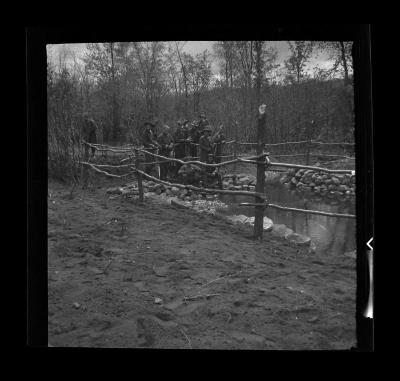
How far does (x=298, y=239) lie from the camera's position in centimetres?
301

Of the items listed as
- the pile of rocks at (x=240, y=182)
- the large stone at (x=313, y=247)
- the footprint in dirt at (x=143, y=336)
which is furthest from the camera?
the pile of rocks at (x=240, y=182)

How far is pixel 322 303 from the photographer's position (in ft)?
9.39

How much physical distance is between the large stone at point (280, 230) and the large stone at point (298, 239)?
0.09 ft

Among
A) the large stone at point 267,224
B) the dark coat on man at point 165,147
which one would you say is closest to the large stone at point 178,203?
the dark coat on man at point 165,147

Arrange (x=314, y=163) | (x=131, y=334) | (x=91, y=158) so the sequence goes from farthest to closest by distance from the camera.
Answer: (x=91, y=158) < (x=314, y=163) < (x=131, y=334)

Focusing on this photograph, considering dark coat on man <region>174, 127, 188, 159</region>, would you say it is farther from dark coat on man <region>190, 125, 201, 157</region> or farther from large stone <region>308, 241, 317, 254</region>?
large stone <region>308, 241, 317, 254</region>

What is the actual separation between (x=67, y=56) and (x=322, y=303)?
283 cm

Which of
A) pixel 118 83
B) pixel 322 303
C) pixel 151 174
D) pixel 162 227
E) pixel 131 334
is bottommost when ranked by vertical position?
pixel 131 334

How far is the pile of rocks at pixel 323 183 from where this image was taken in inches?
116

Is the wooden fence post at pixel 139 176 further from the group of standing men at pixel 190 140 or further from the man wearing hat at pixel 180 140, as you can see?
the man wearing hat at pixel 180 140

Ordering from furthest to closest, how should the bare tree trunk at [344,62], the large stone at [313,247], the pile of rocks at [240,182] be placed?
the pile of rocks at [240,182], the large stone at [313,247], the bare tree trunk at [344,62]

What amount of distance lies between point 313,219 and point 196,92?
4.72ft

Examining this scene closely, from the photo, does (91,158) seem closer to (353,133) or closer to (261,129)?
(261,129)

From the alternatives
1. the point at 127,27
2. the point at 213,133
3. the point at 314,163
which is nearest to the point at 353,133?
the point at 314,163
